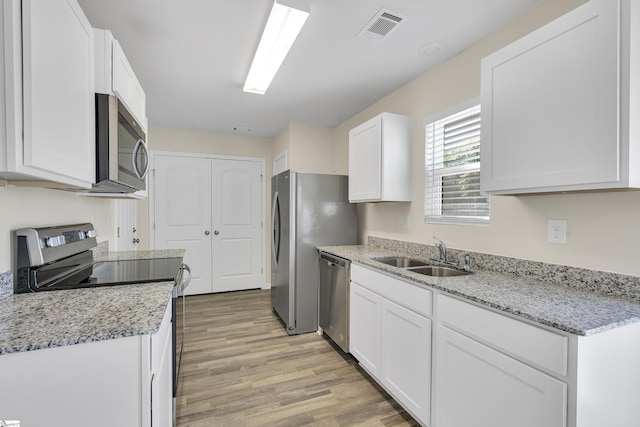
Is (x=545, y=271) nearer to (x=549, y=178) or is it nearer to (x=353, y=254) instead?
(x=549, y=178)

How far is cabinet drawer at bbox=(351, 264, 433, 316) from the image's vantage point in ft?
5.35

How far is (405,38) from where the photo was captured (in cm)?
199

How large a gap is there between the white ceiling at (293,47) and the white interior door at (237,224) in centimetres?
132

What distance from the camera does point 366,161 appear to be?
9.07 ft

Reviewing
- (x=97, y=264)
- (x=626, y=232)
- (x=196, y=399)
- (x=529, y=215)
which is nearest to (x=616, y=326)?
(x=626, y=232)

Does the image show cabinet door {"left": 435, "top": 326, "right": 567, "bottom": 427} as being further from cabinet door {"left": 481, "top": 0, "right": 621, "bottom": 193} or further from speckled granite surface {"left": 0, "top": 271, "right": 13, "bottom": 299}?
speckled granite surface {"left": 0, "top": 271, "right": 13, "bottom": 299}

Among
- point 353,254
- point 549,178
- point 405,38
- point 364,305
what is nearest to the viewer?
point 549,178

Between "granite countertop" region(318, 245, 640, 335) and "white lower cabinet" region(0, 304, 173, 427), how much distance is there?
4.38ft

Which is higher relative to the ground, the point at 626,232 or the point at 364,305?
the point at 626,232

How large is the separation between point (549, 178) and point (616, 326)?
24.8 inches

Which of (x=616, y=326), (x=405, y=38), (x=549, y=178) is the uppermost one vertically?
(x=405, y=38)

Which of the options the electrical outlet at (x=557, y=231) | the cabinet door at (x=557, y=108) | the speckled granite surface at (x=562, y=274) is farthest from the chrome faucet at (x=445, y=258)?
the cabinet door at (x=557, y=108)

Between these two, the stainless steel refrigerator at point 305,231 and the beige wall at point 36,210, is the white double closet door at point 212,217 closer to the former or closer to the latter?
the stainless steel refrigerator at point 305,231

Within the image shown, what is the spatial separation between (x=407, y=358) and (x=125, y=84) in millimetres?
2277
